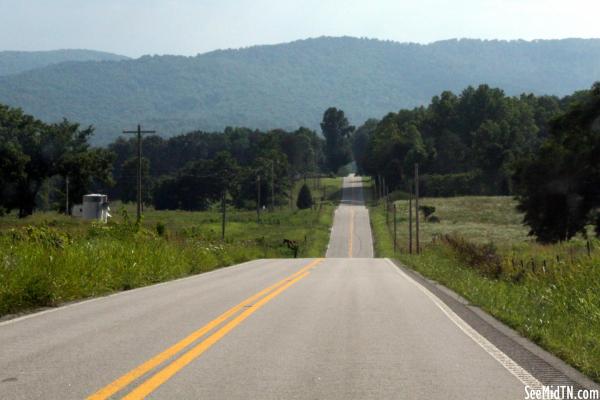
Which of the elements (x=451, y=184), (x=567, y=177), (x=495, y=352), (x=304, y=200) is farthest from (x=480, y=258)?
(x=451, y=184)

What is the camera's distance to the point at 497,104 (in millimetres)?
165125

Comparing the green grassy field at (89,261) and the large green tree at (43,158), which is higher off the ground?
the large green tree at (43,158)

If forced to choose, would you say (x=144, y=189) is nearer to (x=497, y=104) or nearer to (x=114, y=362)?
(x=497, y=104)

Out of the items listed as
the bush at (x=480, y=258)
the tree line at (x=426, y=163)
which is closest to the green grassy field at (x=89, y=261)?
the bush at (x=480, y=258)

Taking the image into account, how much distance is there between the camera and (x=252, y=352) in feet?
31.4

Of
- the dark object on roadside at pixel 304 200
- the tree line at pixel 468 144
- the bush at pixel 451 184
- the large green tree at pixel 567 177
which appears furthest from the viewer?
the bush at pixel 451 184

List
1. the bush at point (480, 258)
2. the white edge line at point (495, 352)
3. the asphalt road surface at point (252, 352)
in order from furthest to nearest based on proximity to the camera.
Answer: the bush at point (480, 258) → the white edge line at point (495, 352) → the asphalt road surface at point (252, 352)

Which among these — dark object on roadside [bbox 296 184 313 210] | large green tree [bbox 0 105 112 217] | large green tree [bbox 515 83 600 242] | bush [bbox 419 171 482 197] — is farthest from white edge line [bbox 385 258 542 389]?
bush [bbox 419 171 482 197]

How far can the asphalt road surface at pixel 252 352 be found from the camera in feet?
24.8

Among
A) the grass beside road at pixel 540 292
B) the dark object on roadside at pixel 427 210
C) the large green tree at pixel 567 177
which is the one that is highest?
the large green tree at pixel 567 177

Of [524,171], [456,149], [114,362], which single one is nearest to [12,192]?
[524,171]

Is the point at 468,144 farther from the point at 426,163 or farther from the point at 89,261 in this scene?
the point at 89,261

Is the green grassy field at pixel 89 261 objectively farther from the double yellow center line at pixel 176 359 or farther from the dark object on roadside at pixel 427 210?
the dark object on roadside at pixel 427 210

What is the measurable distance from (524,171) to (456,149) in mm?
102551
